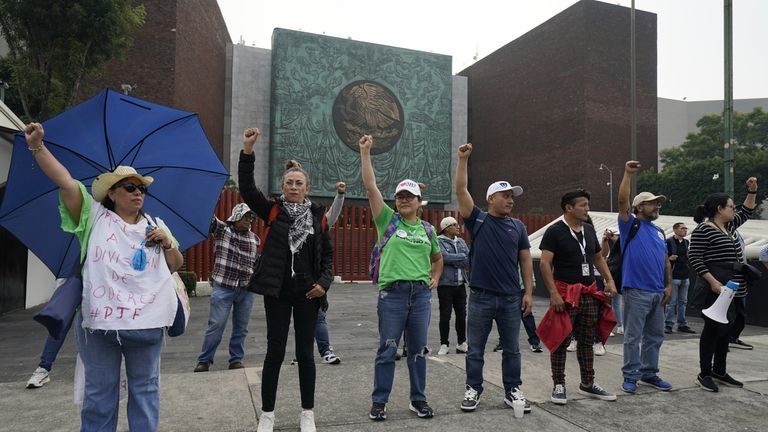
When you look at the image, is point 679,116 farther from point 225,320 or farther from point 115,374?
point 115,374

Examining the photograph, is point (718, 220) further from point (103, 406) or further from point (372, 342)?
point (103, 406)

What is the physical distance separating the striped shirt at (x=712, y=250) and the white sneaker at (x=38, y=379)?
6374 mm

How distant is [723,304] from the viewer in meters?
4.68

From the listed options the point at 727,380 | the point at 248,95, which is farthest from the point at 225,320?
the point at 248,95

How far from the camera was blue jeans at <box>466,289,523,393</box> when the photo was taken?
13.2 feet

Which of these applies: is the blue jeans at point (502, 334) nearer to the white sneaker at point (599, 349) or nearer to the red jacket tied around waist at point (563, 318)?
the red jacket tied around waist at point (563, 318)

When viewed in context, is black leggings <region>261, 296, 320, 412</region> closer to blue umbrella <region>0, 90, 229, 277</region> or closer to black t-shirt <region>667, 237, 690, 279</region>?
blue umbrella <region>0, 90, 229, 277</region>

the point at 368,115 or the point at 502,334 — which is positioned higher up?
the point at 368,115

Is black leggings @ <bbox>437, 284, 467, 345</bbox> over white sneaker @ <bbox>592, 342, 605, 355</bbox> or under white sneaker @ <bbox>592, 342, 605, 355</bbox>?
over

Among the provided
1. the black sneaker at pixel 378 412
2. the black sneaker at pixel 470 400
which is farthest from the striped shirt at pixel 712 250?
the black sneaker at pixel 378 412

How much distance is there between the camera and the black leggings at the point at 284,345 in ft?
11.1

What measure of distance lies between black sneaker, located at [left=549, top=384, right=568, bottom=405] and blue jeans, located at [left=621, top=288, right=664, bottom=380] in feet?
2.71

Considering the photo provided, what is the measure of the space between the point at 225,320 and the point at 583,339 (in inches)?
143

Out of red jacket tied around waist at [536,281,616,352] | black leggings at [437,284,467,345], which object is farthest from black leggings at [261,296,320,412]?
black leggings at [437,284,467,345]
